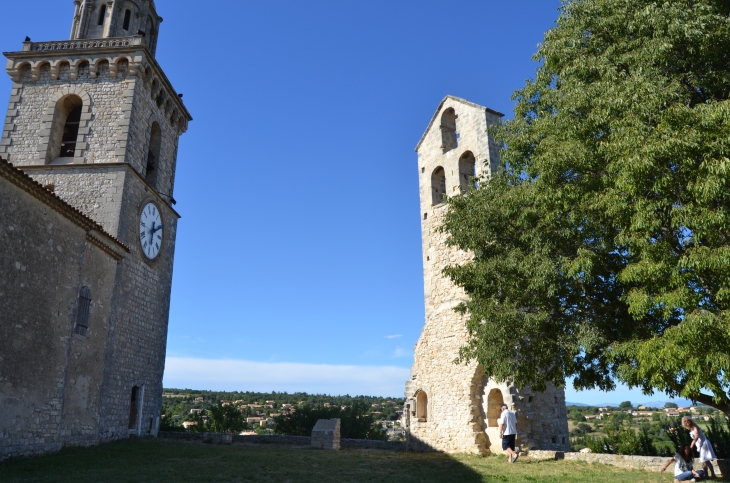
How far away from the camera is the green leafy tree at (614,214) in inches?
303

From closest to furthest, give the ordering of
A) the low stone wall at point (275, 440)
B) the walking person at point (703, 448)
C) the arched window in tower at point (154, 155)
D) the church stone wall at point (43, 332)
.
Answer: the walking person at point (703, 448)
the church stone wall at point (43, 332)
the low stone wall at point (275, 440)
the arched window in tower at point (154, 155)

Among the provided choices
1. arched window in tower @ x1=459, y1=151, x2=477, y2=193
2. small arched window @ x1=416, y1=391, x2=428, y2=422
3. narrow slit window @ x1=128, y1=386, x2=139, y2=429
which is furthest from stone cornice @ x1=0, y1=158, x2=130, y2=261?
arched window in tower @ x1=459, y1=151, x2=477, y2=193

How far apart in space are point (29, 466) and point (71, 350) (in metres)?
3.69

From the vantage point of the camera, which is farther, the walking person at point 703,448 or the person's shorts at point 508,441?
the person's shorts at point 508,441

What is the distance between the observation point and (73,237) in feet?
44.0

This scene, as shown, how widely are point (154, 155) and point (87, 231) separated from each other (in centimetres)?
679

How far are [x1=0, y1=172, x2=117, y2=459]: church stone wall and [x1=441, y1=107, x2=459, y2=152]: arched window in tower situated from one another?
461 inches

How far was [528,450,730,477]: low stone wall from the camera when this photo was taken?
401 inches

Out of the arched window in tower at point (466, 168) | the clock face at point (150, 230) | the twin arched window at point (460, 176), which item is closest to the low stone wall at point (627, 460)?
the twin arched window at point (460, 176)

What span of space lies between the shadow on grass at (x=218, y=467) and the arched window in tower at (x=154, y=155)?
978 centimetres

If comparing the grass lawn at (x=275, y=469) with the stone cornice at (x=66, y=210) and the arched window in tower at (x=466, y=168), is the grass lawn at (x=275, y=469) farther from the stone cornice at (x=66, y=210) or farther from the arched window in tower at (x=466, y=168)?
the arched window in tower at (x=466, y=168)

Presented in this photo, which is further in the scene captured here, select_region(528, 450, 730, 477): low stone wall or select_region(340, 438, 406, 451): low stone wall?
select_region(340, 438, 406, 451): low stone wall

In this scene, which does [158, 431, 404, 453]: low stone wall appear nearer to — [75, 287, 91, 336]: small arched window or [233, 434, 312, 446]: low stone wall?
[233, 434, 312, 446]: low stone wall

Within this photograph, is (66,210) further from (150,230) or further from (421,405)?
(421,405)
